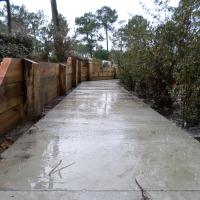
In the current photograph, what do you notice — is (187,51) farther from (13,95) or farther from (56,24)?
(56,24)

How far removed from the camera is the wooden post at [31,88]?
23.0 feet

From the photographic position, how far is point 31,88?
7.18 metres

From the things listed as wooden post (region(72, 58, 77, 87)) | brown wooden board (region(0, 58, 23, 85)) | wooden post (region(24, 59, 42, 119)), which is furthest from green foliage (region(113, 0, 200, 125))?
wooden post (region(72, 58, 77, 87))

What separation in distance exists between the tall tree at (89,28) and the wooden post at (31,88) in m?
48.6

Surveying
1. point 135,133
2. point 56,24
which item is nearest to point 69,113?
point 135,133

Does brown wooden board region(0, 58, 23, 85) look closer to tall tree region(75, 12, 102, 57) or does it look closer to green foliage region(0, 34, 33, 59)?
green foliage region(0, 34, 33, 59)

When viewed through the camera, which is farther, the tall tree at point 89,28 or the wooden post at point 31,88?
the tall tree at point 89,28

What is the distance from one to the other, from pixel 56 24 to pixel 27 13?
105 feet

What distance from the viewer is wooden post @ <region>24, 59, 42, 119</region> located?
7.00m

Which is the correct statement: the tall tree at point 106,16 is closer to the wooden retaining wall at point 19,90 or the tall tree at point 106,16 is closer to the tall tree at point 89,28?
the tall tree at point 89,28

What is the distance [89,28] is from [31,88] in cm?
4951

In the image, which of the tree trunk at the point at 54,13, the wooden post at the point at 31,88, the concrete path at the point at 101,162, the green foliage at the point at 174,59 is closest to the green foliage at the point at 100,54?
the tree trunk at the point at 54,13

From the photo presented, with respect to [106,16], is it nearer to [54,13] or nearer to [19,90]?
[54,13]

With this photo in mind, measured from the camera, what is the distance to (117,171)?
13.3ft
